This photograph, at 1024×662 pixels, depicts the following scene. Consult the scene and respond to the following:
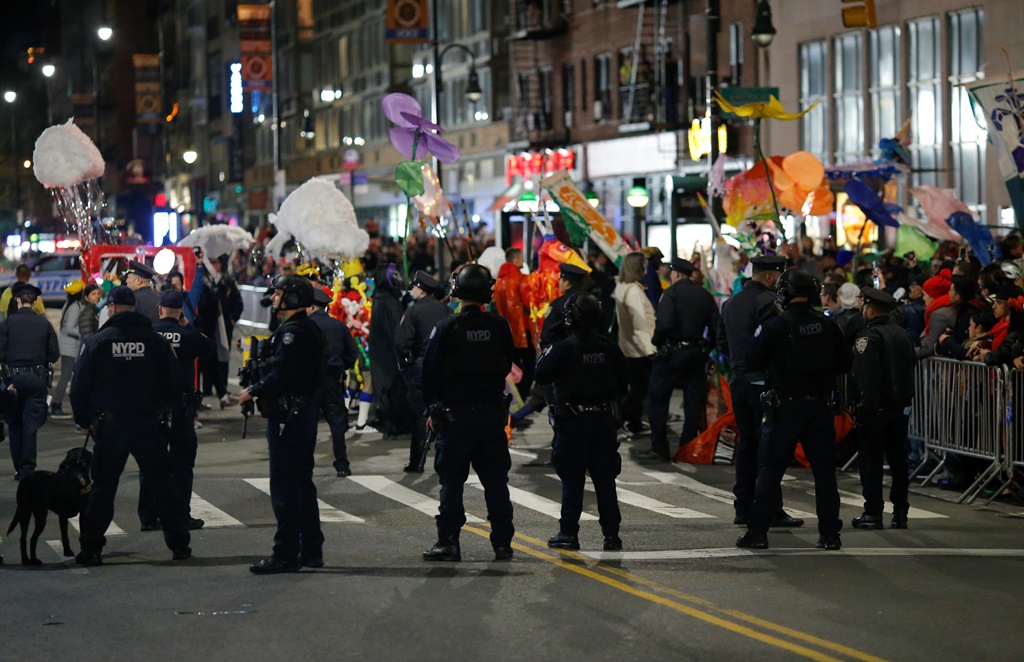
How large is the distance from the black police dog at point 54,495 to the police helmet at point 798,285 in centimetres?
496

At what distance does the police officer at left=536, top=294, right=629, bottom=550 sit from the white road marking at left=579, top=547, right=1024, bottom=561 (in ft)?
0.77

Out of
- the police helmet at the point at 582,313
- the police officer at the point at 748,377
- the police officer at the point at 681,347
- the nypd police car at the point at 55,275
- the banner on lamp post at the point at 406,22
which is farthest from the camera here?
the banner on lamp post at the point at 406,22

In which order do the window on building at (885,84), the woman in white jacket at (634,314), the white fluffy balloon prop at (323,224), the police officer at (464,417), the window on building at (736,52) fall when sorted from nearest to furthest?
the police officer at (464,417), the woman in white jacket at (634,314), the white fluffy balloon prop at (323,224), the window on building at (885,84), the window on building at (736,52)

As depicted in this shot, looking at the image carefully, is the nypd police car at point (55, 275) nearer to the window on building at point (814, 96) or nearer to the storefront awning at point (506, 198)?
the storefront awning at point (506, 198)

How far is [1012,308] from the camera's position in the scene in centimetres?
1457

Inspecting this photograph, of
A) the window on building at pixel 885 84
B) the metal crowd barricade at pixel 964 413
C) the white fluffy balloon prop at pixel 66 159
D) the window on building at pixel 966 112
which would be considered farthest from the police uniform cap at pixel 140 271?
the window on building at pixel 885 84

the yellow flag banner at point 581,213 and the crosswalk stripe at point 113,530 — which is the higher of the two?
the yellow flag banner at point 581,213

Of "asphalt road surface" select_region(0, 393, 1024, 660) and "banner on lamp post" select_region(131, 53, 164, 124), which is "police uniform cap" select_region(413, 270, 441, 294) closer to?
"asphalt road surface" select_region(0, 393, 1024, 660)

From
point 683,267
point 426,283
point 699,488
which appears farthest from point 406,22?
point 699,488

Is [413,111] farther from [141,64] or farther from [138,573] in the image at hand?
[141,64]

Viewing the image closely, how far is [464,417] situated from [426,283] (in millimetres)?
4707

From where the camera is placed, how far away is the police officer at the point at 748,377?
1269 cm

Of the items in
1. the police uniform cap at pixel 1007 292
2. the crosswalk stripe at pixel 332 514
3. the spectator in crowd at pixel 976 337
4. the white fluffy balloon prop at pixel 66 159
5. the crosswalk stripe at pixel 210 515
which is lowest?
the crosswalk stripe at pixel 332 514

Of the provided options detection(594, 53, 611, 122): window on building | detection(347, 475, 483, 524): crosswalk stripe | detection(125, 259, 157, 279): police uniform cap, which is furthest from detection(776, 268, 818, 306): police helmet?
detection(594, 53, 611, 122): window on building
